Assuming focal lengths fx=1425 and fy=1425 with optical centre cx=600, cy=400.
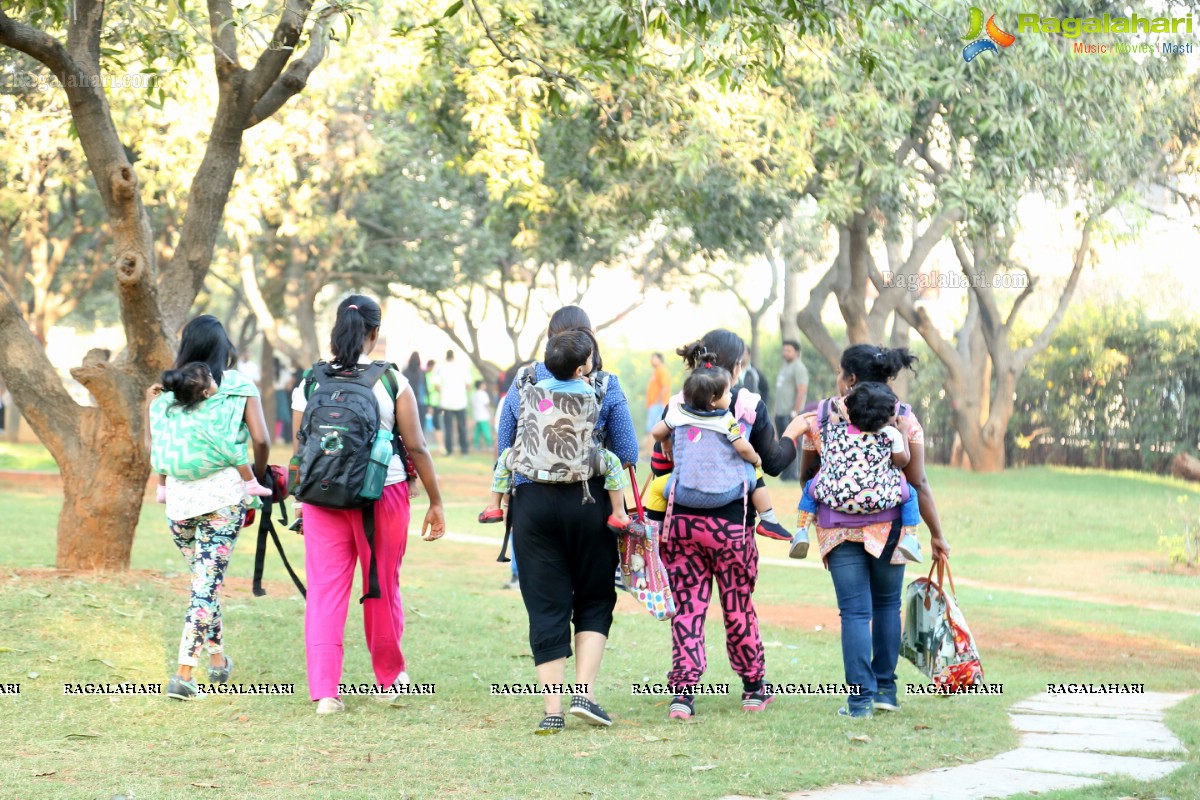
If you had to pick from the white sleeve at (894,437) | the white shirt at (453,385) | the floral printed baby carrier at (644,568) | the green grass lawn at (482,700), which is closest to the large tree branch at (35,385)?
the green grass lawn at (482,700)

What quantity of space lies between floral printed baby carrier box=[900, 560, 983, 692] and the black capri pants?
1518mm

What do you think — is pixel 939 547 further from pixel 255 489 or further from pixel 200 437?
pixel 200 437

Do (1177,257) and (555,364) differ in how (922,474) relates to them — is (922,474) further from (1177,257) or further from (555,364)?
(1177,257)

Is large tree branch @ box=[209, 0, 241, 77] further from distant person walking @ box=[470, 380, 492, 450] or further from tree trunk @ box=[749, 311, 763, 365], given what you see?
tree trunk @ box=[749, 311, 763, 365]

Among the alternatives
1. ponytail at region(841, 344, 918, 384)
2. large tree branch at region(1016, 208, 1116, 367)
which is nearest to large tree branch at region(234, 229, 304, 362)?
large tree branch at region(1016, 208, 1116, 367)

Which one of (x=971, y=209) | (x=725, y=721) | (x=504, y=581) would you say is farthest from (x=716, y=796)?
(x=971, y=209)

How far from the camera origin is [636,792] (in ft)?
15.9

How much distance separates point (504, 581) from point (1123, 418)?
1380 cm

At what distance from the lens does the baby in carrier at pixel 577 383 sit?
584cm

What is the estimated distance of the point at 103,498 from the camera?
29.8 ft

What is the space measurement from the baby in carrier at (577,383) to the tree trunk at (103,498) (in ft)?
13.1

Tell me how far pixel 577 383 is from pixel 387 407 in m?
0.88

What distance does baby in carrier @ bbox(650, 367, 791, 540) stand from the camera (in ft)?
20.2

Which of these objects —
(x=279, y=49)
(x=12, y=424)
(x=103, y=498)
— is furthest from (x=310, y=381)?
(x=12, y=424)
